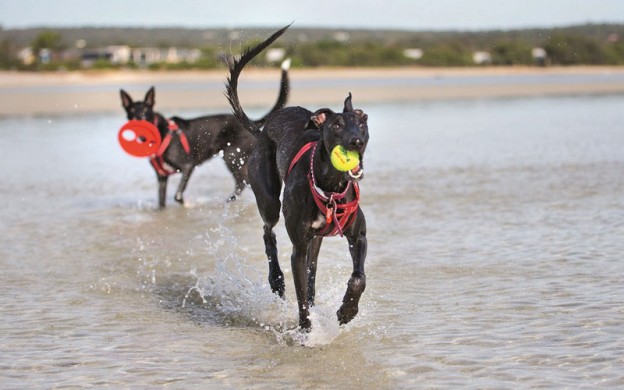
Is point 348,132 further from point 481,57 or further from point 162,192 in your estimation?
point 481,57

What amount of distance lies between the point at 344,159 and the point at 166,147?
277 inches

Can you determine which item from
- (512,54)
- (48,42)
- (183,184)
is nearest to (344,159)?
(183,184)

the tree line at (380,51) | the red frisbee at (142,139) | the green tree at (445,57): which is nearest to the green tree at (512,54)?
the tree line at (380,51)

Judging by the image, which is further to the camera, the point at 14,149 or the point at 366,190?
the point at 14,149

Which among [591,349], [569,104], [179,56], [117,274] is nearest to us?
[591,349]

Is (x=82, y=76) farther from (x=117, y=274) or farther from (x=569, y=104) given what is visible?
(x=117, y=274)

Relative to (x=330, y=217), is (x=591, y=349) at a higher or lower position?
lower

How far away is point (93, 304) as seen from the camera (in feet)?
21.9

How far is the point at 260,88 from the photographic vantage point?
44469 mm

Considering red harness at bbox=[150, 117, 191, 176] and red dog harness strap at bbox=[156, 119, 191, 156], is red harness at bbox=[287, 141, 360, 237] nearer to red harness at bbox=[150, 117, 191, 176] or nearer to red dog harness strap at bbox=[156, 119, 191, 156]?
red harness at bbox=[150, 117, 191, 176]

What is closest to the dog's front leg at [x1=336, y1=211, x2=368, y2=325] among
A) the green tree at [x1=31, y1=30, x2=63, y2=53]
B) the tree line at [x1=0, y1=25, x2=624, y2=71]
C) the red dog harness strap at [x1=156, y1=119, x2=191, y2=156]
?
the red dog harness strap at [x1=156, y1=119, x2=191, y2=156]

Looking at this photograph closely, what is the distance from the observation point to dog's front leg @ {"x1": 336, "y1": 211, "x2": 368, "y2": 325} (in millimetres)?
5402

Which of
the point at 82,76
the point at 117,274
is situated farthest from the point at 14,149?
the point at 82,76

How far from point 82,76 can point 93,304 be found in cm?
5381
